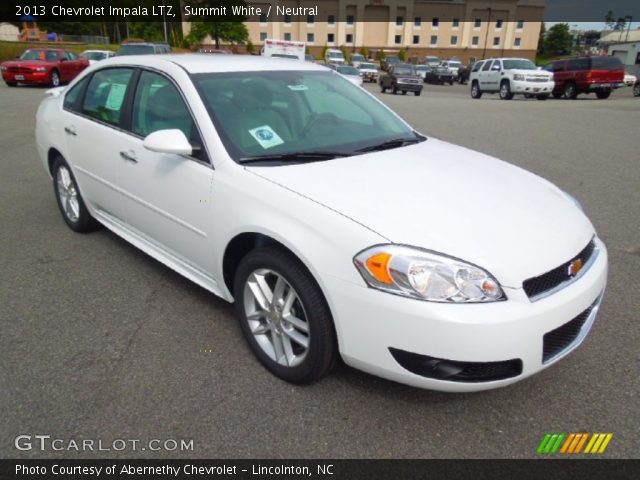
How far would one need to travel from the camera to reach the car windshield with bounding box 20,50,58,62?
20.5 metres

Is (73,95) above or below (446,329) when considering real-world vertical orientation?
above

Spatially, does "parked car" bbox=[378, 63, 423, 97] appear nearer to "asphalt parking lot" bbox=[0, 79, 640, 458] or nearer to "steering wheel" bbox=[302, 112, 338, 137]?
"asphalt parking lot" bbox=[0, 79, 640, 458]

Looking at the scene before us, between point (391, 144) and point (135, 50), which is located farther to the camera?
point (135, 50)

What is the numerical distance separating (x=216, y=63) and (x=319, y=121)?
82cm

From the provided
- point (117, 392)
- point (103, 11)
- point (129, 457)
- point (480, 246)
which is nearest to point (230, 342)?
point (117, 392)

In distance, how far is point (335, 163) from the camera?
2.83 m

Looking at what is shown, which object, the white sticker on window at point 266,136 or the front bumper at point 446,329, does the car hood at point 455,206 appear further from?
the white sticker on window at point 266,136

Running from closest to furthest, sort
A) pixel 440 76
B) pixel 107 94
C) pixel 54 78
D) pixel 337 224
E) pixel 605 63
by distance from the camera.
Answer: pixel 337 224 < pixel 107 94 < pixel 54 78 < pixel 605 63 < pixel 440 76

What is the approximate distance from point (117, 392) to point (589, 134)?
439 inches

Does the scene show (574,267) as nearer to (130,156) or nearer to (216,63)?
(216,63)

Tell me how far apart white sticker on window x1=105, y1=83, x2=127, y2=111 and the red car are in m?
19.4

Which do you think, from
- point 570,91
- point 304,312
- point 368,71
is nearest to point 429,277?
point 304,312

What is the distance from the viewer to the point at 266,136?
298cm

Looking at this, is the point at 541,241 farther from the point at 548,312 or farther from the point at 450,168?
the point at 450,168
